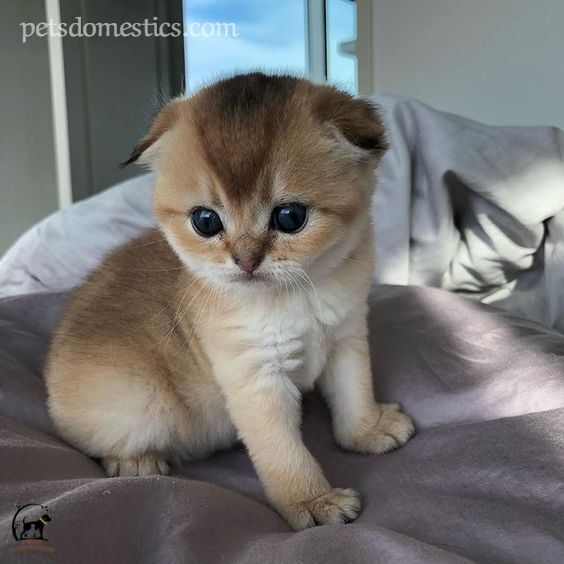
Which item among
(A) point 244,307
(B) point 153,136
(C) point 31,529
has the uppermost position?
(B) point 153,136

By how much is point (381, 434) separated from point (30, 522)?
0.56m

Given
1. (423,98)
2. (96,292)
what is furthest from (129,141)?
(96,292)

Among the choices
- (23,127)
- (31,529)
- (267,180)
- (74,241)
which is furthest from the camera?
(23,127)

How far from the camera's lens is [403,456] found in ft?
3.11

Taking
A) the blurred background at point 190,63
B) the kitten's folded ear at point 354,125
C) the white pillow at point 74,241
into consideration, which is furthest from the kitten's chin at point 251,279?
the blurred background at point 190,63

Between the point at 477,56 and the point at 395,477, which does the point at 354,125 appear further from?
the point at 477,56

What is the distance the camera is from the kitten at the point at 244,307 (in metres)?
0.77

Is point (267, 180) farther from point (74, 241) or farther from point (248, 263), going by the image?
point (74, 241)

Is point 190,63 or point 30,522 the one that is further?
point 190,63

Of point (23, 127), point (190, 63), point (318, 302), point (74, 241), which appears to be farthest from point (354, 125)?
point (23, 127)

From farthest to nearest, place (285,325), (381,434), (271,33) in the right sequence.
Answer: (271,33)
(381,434)
(285,325)

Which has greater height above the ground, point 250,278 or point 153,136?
point 153,136

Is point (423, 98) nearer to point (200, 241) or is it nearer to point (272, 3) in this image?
point (272, 3)

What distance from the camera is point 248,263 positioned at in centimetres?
76
